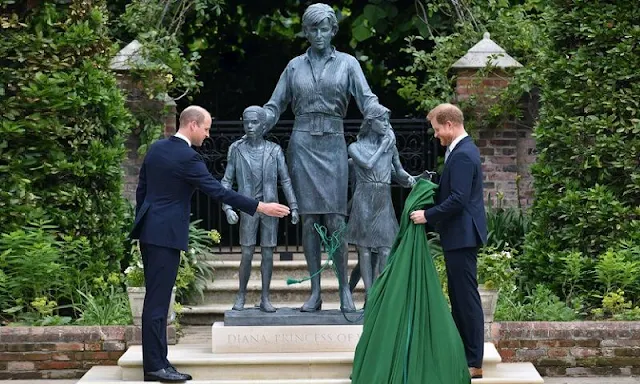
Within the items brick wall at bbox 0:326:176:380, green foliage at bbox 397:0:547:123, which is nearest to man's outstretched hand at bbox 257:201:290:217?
brick wall at bbox 0:326:176:380

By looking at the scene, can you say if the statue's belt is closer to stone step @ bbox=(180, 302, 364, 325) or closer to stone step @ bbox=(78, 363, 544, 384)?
stone step @ bbox=(78, 363, 544, 384)

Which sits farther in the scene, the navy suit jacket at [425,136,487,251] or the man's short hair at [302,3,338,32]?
the man's short hair at [302,3,338,32]

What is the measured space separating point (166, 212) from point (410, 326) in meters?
1.61

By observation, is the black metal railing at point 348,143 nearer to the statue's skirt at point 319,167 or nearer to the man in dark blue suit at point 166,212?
the statue's skirt at point 319,167

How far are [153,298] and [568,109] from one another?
414 centimetres

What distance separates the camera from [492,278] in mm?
10094

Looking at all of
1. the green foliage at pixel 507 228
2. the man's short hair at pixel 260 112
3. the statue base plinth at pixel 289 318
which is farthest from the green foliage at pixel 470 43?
the statue base plinth at pixel 289 318

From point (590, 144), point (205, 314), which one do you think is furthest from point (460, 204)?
point (205, 314)

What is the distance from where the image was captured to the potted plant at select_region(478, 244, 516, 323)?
32.4 feet

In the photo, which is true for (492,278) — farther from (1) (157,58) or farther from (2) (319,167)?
(1) (157,58)

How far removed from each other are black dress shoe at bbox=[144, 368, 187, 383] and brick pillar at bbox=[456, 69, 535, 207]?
500 cm

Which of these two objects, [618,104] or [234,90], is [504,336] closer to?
[618,104]

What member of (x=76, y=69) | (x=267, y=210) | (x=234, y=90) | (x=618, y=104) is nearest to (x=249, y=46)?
(x=234, y=90)

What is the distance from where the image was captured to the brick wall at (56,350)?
9844mm
